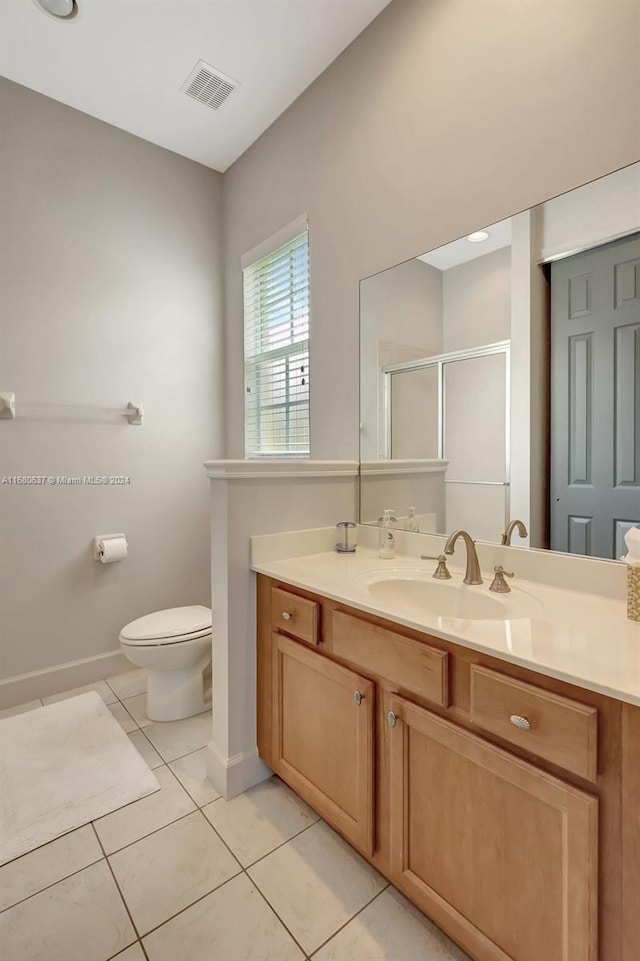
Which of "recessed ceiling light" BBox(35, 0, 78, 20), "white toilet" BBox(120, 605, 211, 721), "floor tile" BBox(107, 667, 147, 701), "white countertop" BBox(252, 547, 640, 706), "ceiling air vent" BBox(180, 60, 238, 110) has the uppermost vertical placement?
"recessed ceiling light" BBox(35, 0, 78, 20)

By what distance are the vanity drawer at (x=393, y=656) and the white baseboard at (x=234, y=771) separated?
2.22ft

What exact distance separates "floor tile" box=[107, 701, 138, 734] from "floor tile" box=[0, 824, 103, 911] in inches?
21.9

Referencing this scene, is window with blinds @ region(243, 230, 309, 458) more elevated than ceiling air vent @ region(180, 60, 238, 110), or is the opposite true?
ceiling air vent @ region(180, 60, 238, 110)

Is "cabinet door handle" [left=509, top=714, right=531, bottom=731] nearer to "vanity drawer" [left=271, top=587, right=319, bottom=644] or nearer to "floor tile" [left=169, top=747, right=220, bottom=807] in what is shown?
"vanity drawer" [left=271, top=587, right=319, bottom=644]

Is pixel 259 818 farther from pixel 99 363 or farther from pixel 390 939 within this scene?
pixel 99 363

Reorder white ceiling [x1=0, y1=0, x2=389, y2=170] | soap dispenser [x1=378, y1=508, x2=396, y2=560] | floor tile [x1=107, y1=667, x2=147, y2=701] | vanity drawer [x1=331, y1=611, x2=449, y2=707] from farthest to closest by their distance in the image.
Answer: floor tile [x1=107, y1=667, x2=147, y2=701], white ceiling [x1=0, y1=0, x2=389, y2=170], soap dispenser [x1=378, y1=508, x2=396, y2=560], vanity drawer [x1=331, y1=611, x2=449, y2=707]

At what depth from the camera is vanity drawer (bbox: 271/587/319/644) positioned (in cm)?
136

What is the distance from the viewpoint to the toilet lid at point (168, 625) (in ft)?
6.44

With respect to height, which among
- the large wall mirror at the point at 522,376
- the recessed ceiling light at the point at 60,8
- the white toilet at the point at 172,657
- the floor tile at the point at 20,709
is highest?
the recessed ceiling light at the point at 60,8

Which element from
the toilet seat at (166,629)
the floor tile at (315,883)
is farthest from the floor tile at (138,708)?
the floor tile at (315,883)

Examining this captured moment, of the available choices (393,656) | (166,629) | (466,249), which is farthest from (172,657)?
(466,249)

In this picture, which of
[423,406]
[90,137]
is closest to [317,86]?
[90,137]

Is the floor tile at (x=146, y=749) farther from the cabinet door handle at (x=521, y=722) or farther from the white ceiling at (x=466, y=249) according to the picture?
the white ceiling at (x=466, y=249)

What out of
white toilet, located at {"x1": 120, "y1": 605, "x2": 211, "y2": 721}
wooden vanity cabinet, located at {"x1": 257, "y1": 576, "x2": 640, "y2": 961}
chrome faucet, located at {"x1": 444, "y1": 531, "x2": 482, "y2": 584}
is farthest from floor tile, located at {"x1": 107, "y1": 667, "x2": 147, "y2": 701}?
chrome faucet, located at {"x1": 444, "y1": 531, "x2": 482, "y2": 584}
